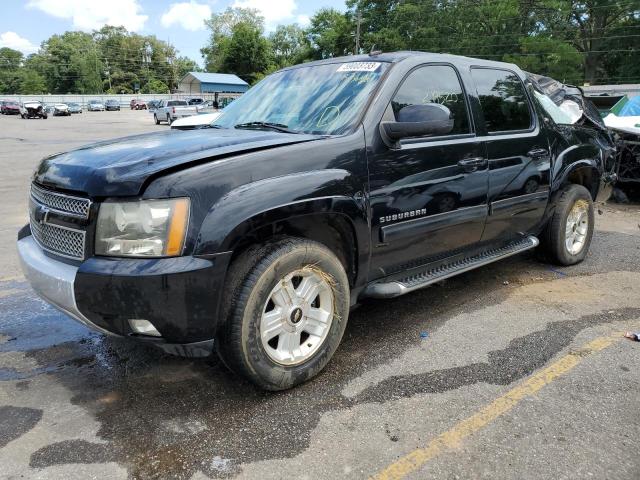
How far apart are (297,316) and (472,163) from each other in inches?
68.5

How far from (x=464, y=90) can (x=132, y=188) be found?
2528 millimetres

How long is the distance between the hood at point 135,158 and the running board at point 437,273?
1050 millimetres

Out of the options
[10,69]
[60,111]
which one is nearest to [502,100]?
[60,111]

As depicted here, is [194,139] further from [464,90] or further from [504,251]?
[504,251]

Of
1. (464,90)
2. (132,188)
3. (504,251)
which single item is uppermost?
(464,90)

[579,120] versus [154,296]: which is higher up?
[579,120]

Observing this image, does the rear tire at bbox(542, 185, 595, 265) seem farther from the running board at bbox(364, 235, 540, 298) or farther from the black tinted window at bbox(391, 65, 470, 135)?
the black tinted window at bbox(391, 65, 470, 135)

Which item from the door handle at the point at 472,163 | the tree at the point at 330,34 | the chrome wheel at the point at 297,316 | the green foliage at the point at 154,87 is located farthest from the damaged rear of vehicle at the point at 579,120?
the green foliage at the point at 154,87

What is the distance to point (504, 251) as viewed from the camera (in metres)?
4.29

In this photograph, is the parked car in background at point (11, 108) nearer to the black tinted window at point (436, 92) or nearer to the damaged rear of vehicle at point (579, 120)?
the damaged rear of vehicle at point (579, 120)

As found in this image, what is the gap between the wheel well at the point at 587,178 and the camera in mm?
5108

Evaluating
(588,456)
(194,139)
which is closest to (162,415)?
(194,139)

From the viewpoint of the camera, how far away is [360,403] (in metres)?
2.81

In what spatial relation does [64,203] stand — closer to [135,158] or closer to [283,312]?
[135,158]
